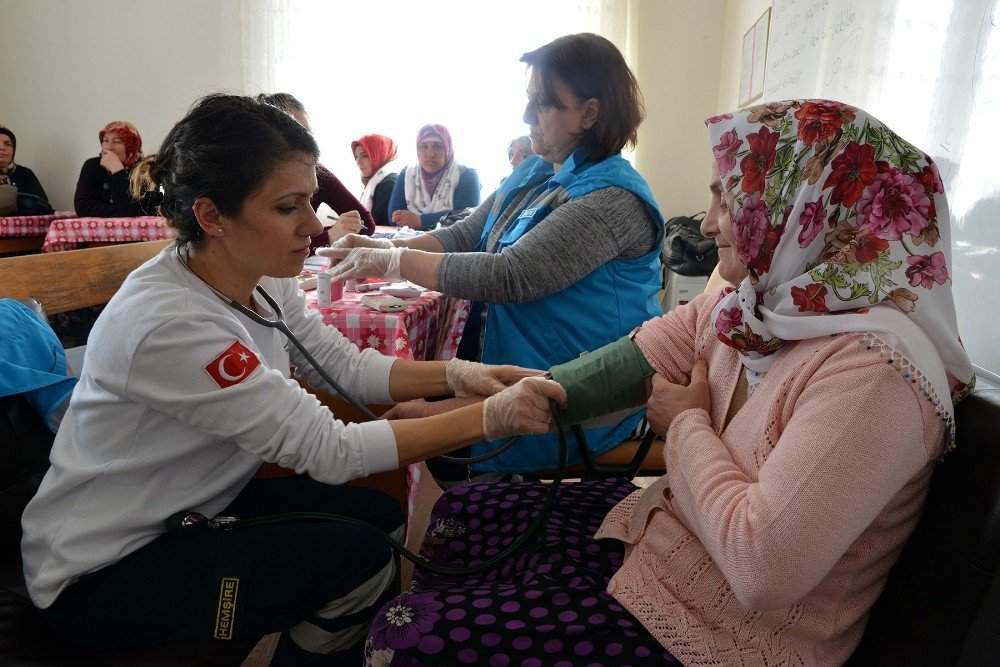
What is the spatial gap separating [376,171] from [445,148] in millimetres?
664

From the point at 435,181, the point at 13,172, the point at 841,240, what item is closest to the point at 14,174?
the point at 13,172

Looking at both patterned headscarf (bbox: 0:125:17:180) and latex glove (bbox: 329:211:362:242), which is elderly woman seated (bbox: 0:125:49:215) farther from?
latex glove (bbox: 329:211:362:242)

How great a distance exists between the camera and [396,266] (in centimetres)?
170

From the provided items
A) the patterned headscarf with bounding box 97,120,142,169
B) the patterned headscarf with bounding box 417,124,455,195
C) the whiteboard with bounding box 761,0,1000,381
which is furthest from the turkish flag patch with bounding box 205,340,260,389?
the patterned headscarf with bounding box 97,120,142,169

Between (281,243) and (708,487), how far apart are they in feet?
2.54

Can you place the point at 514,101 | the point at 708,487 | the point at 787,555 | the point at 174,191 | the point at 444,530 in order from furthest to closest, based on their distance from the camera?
the point at 514,101
the point at 444,530
the point at 174,191
the point at 708,487
the point at 787,555

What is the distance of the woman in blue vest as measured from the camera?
152 cm

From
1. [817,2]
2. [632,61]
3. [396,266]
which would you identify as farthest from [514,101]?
[396,266]

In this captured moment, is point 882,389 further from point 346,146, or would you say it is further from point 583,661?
point 346,146

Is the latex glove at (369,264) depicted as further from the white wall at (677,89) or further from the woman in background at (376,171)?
the white wall at (677,89)

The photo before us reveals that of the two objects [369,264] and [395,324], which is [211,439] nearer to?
[395,324]

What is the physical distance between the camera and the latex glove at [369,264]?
171 cm

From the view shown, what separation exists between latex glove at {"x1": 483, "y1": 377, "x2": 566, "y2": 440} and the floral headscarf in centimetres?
34

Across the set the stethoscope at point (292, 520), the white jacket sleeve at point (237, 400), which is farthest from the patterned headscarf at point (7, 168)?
the white jacket sleeve at point (237, 400)
